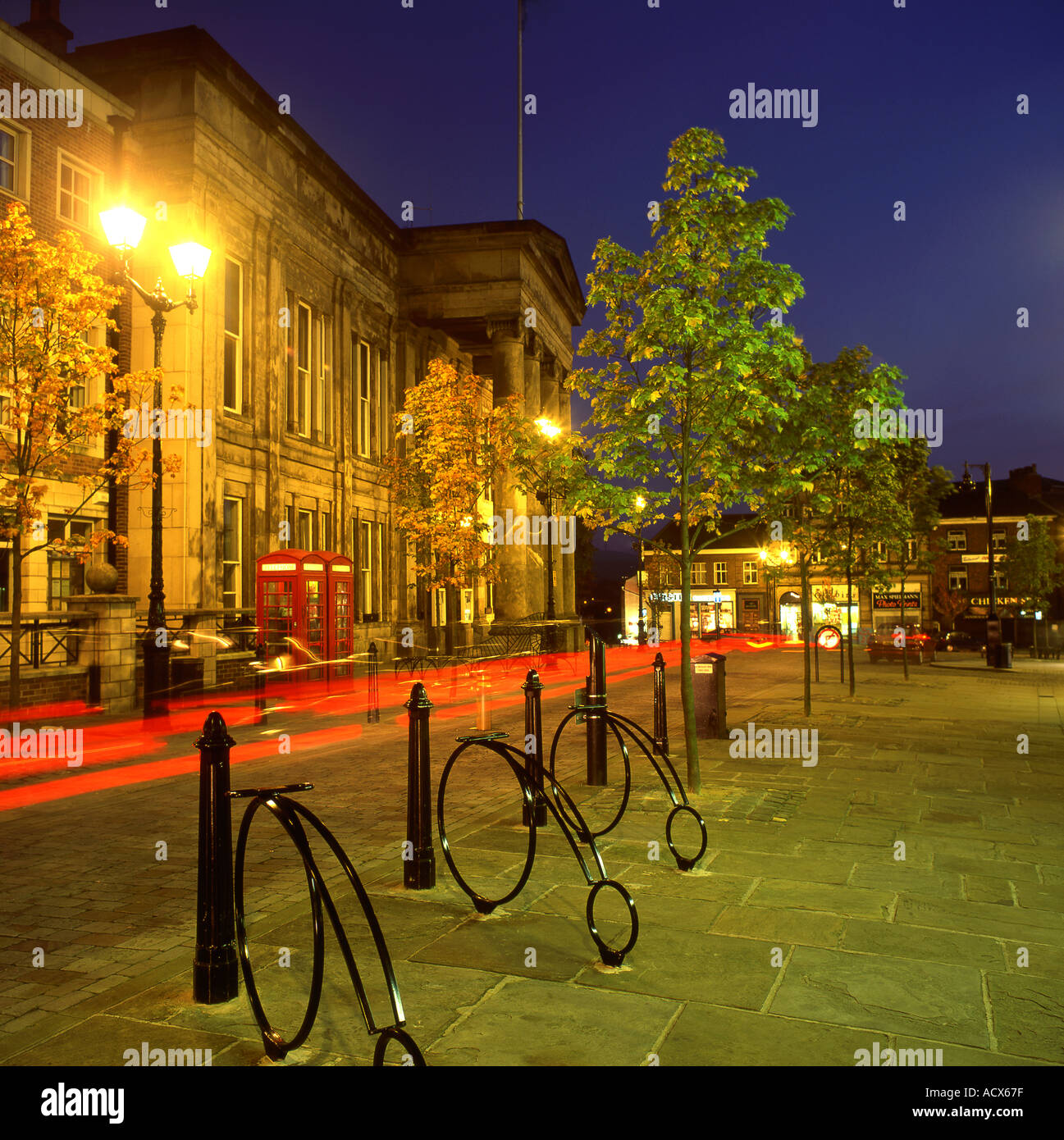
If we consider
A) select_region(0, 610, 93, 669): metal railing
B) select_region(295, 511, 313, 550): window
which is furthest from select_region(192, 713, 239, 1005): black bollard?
select_region(295, 511, 313, 550): window

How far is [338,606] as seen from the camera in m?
24.4

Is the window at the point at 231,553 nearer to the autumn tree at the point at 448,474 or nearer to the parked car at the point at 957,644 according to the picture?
the autumn tree at the point at 448,474

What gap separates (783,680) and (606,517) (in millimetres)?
18163

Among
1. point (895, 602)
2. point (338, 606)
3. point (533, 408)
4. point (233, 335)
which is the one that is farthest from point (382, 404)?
point (895, 602)

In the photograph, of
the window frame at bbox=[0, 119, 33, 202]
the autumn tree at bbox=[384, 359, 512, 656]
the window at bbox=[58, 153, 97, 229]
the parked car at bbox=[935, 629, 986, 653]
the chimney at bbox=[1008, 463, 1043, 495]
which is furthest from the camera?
the chimney at bbox=[1008, 463, 1043, 495]

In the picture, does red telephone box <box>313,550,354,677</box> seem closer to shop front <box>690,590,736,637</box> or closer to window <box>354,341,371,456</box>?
window <box>354,341,371,456</box>

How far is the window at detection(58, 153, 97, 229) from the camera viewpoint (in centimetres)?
2134

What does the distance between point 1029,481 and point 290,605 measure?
76600 millimetres

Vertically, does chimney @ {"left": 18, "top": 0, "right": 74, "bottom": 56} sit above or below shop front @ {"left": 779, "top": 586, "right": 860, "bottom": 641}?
above

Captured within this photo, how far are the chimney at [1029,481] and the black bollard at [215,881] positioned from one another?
8876 centimetres

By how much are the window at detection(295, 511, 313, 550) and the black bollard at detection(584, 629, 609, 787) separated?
2207cm

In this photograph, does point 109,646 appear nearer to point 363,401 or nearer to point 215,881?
point 215,881
